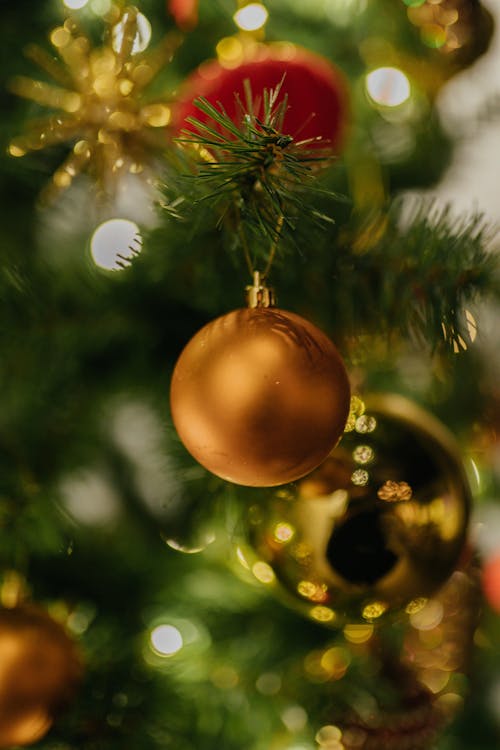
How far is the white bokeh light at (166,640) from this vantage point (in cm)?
63

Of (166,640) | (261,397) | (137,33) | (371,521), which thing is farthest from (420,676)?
(137,33)

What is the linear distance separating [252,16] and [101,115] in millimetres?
215

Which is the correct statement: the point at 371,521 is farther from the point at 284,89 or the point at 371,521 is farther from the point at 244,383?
the point at 284,89

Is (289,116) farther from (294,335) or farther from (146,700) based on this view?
(146,700)

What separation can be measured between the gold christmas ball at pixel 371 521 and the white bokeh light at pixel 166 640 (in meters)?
Result: 0.23

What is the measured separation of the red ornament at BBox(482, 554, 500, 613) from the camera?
2.56ft

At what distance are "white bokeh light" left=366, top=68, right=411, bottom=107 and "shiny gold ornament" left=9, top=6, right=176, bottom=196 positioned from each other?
0.26 m

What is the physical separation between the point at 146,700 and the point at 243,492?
24 cm

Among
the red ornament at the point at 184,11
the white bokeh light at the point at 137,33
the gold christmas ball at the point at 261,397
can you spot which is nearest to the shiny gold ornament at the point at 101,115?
the white bokeh light at the point at 137,33

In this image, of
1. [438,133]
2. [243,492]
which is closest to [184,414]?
[243,492]

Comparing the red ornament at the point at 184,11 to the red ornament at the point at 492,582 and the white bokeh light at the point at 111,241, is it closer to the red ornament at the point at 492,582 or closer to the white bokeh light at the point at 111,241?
the white bokeh light at the point at 111,241

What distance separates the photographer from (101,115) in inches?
20.7

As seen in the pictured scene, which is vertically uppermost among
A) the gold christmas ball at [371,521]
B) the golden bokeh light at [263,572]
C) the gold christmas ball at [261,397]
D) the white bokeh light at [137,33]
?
the white bokeh light at [137,33]

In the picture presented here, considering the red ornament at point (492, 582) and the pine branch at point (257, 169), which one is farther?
the red ornament at point (492, 582)
